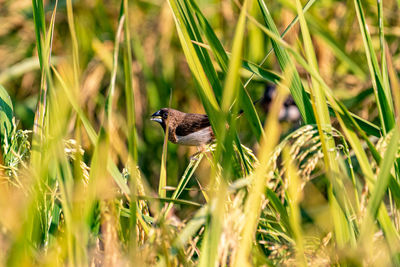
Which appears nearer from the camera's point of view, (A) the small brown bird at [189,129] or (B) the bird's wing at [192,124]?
(A) the small brown bird at [189,129]

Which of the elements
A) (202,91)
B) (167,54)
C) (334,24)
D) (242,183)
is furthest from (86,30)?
(242,183)

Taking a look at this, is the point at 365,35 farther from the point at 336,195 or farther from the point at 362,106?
the point at 362,106

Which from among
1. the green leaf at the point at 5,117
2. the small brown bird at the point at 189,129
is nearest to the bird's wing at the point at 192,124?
the small brown bird at the point at 189,129

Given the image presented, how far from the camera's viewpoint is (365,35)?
2.04 metres

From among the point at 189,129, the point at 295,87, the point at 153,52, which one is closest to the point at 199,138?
the point at 189,129

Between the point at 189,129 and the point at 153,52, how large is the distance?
78.9 inches

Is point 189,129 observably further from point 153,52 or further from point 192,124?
point 153,52

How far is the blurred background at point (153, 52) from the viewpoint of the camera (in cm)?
555

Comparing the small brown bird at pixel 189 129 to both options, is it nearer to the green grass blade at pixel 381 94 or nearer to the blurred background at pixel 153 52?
the blurred background at pixel 153 52

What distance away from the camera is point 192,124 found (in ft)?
13.3

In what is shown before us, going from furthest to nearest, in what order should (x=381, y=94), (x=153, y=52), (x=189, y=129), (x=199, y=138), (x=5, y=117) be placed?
(x=153, y=52) → (x=189, y=129) → (x=199, y=138) → (x=5, y=117) → (x=381, y=94)

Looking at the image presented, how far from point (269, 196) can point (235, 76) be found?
1.44 feet

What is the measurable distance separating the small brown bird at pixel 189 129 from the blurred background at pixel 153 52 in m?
1.26

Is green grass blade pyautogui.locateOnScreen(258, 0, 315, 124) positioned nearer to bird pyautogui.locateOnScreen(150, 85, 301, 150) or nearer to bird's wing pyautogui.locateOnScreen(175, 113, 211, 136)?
bird pyautogui.locateOnScreen(150, 85, 301, 150)
